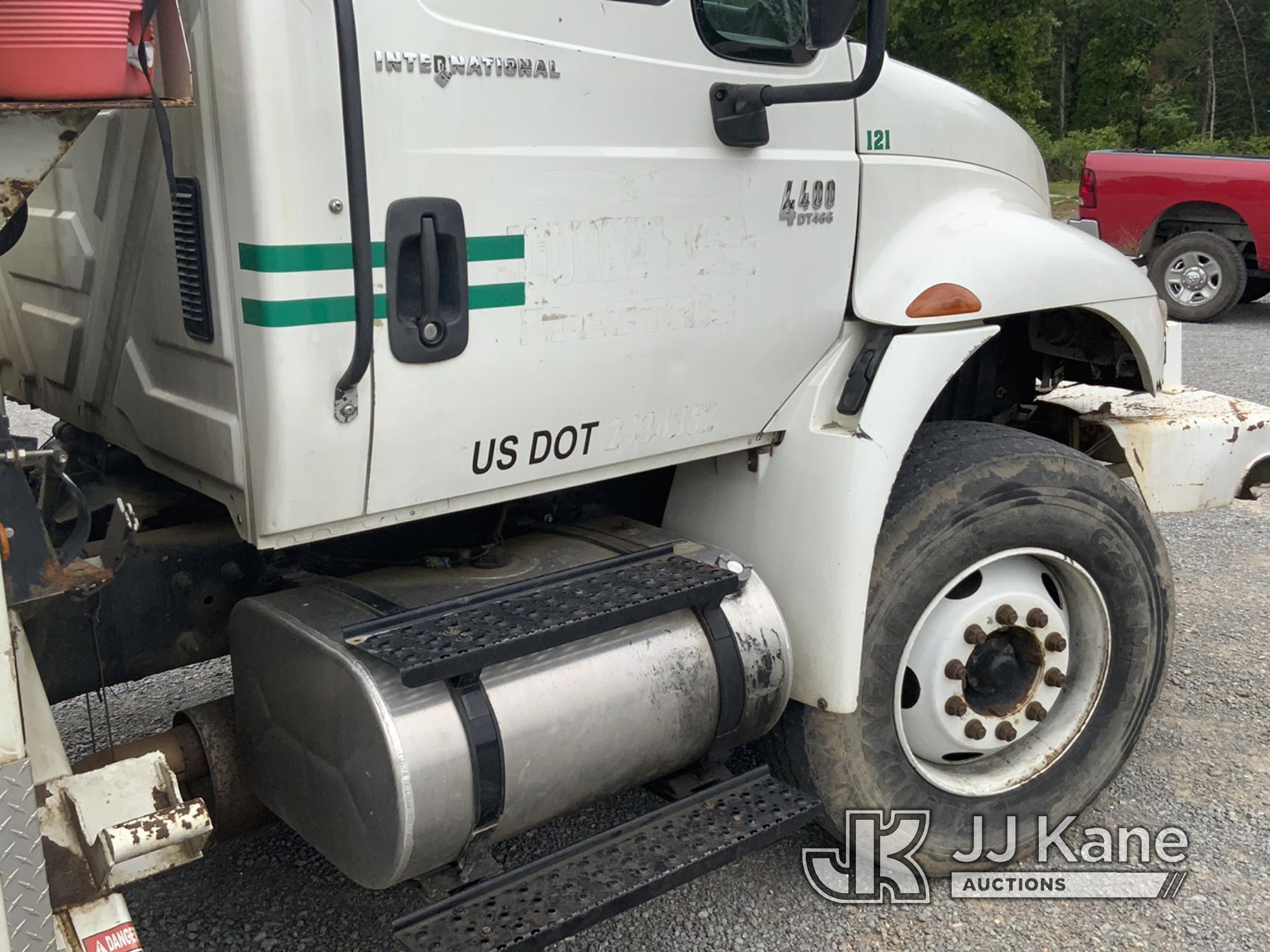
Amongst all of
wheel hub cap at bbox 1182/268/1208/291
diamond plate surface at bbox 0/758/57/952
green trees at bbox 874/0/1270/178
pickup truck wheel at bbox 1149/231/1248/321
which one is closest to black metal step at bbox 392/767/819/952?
diamond plate surface at bbox 0/758/57/952

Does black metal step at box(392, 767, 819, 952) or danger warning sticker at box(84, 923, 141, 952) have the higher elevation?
danger warning sticker at box(84, 923, 141, 952)

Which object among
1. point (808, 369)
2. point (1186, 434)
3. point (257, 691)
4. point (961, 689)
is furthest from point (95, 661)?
point (1186, 434)

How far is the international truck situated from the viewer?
2.09 meters

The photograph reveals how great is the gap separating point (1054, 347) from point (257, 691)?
252cm

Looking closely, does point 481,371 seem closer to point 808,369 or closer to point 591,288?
point 591,288

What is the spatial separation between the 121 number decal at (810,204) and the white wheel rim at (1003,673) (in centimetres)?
96

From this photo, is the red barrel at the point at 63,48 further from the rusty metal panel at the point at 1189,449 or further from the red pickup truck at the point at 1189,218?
the red pickup truck at the point at 1189,218

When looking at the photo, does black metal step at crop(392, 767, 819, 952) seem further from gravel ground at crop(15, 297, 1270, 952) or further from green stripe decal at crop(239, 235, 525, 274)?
green stripe decal at crop(239, 235, 525, 274)

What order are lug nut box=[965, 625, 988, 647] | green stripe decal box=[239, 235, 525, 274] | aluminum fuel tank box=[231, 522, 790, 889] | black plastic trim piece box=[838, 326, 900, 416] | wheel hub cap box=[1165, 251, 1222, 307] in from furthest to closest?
wheel hub cap box=[1165, 251, 1222, 307]
lug nut box=[965, 625, 988, 647]
black plastic trim piece box=[838, 326, 900, 416]
aluminum fuel tank box=[231, 522, 790, 889]
green stripe decal box=[239, 235, 525, 274]

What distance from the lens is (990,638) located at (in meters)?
3.25

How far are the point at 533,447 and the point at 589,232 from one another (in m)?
0.45

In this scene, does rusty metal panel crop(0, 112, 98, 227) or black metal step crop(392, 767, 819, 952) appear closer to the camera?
rusty metal panel crop(0, 112, 98, 227)

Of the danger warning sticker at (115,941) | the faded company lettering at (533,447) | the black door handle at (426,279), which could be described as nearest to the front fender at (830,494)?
the faded company lettering at (533,447)

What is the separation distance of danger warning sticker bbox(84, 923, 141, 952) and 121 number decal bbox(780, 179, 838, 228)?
191cm
